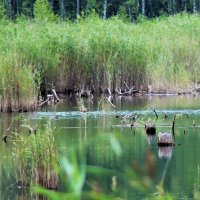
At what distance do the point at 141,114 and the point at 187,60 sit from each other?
28.0 ft

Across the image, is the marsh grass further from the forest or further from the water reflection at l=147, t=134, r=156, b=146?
the forest

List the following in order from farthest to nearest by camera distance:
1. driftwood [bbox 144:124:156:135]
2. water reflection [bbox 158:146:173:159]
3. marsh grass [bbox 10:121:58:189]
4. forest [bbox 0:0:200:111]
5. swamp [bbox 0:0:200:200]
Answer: forest [bbox 0:0:200:111], driftwood [bbox 144:124:156:135], water reflection [bbox 158:146:173:159], swamp [bbox 0:0:200:200], marsh grass [bbox 10:121:58:189]

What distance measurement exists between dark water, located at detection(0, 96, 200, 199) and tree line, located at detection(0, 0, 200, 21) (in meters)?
33.4

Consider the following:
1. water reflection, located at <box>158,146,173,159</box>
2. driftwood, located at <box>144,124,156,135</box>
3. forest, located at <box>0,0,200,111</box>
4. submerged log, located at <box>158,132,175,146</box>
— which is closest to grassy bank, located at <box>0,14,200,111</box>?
forest, located at <box>0,0,200,111</box>

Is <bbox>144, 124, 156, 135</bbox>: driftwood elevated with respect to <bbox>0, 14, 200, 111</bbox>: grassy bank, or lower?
lower

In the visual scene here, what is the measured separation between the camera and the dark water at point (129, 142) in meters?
8.64

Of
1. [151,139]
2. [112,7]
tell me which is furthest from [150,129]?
[112,7]

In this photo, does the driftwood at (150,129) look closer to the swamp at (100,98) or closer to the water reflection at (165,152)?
the swamp at (100,98)

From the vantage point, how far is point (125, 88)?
24.4 m

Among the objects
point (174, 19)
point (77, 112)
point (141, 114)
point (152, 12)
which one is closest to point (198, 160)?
point (141, 114)

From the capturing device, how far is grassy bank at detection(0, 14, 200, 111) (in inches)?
937

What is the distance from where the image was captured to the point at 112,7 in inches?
2426

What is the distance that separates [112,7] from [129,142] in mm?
49166

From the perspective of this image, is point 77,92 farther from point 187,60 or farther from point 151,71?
point 187,60
